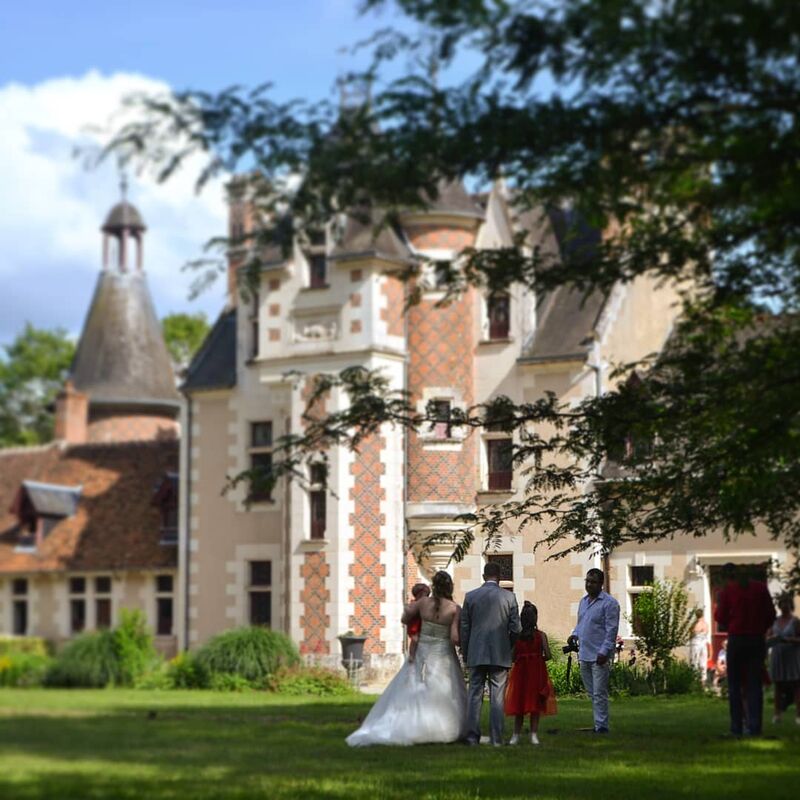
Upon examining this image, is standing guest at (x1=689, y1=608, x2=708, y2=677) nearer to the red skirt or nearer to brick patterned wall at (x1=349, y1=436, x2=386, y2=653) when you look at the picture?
the red skirt

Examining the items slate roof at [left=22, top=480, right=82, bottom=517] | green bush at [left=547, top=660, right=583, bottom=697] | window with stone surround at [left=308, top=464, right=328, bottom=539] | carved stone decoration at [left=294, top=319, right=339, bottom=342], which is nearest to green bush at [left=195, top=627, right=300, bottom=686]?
window with stone surround at [left=308, top=464, right=328, bottom=539]

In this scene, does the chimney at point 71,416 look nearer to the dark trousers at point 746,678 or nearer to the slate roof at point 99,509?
the slate roof at point 99,509

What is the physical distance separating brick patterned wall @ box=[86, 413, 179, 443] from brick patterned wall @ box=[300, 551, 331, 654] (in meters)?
13.3

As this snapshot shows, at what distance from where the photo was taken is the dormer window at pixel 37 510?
32875 millimetres

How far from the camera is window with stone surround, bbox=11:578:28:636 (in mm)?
32438

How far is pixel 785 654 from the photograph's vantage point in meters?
13.7

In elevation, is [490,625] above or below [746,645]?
above

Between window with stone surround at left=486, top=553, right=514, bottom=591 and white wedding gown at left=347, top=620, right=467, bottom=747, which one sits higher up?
window with stone surround at left=486, top=553, right=514, bottom=591

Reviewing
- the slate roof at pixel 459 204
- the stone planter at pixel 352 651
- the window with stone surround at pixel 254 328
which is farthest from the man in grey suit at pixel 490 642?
the window with stone surround at pixel 254 328

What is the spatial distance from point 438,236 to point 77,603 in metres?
14.5

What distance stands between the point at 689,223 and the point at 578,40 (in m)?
1.16

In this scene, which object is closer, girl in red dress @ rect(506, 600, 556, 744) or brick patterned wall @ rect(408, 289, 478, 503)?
girl in red dress @ rect(506, 600, 556, 744)

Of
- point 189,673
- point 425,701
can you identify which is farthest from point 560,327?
point 425,701

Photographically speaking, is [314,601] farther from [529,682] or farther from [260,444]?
[529,682]
